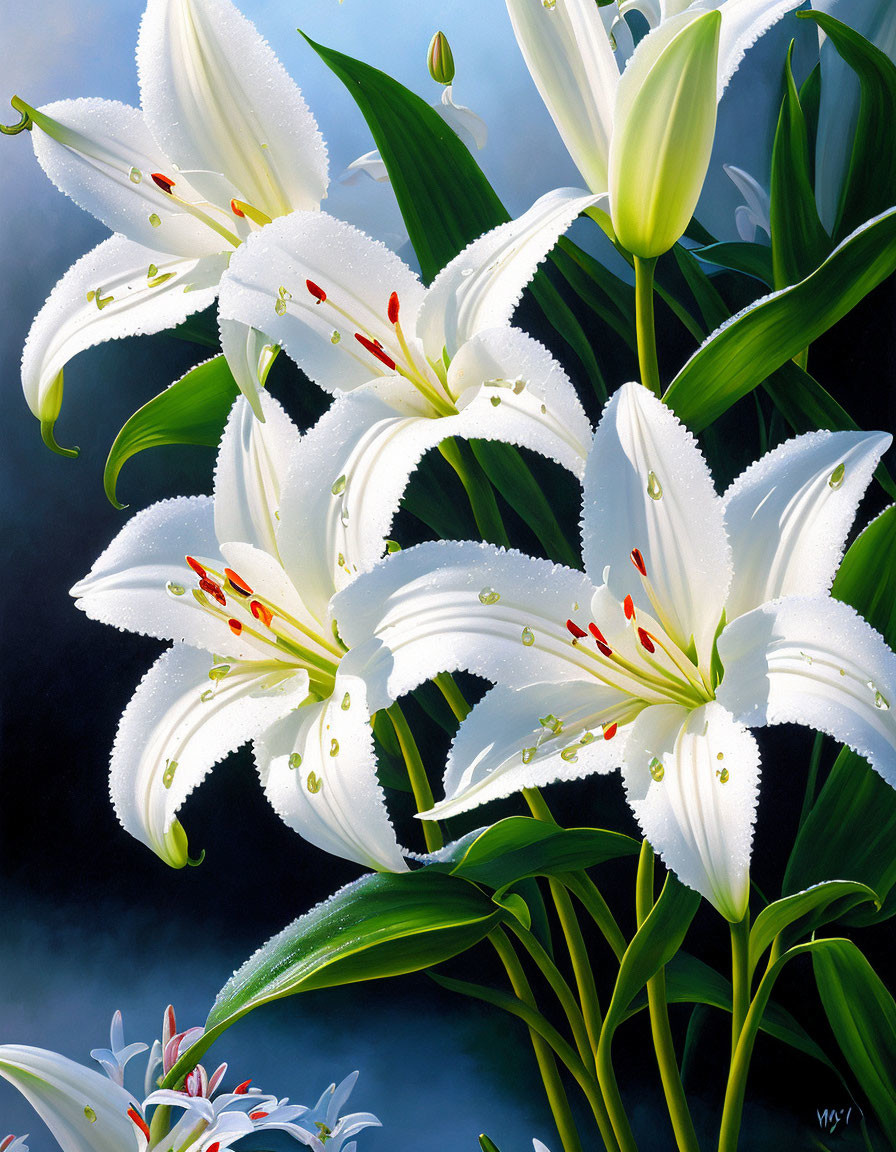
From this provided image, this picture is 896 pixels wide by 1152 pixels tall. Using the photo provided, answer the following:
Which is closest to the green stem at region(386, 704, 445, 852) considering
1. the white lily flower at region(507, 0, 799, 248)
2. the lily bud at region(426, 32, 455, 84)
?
the white lily flower at region(507, 0, 799, 248)

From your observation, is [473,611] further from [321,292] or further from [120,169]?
[120,169]

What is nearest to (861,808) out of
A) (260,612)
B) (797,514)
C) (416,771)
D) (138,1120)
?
(797,514)

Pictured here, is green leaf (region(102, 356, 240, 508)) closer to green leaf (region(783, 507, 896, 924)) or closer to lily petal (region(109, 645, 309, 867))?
lily petal (region(109, 645, 309, 867))

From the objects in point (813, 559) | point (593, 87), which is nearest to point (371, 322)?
point (593, 87)

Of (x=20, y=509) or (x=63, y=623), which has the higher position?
(x=20, y=509)

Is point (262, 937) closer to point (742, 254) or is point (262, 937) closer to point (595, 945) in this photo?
point (595, 945)

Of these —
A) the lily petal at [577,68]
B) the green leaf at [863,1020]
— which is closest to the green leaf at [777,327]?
the lily petal at [577,68]

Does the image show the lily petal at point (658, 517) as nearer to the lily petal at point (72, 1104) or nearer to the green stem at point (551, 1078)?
the green stem at point (551, 1078)

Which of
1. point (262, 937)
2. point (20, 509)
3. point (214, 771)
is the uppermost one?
point (20, 509)
